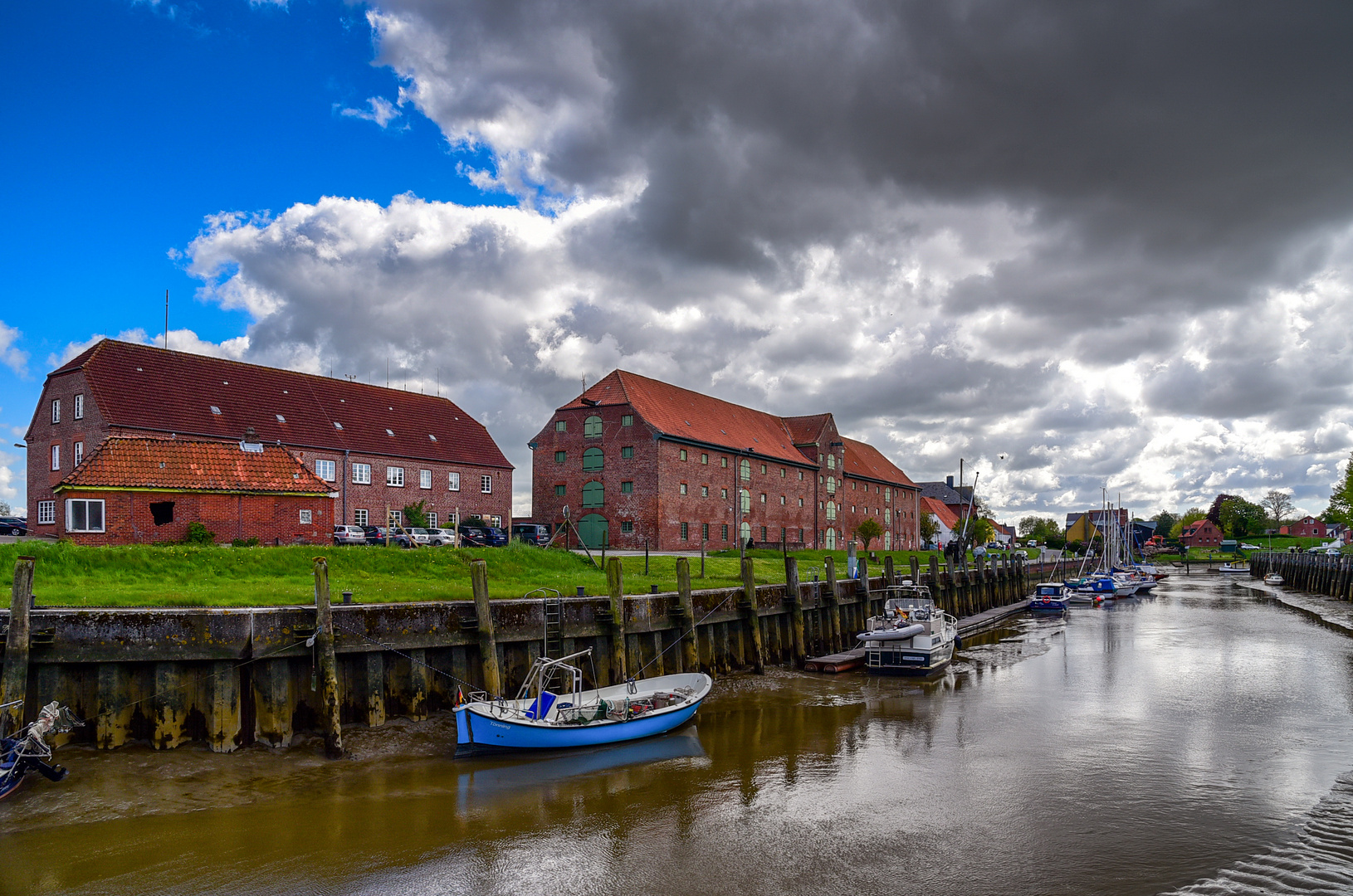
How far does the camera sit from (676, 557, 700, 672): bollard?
71.1 feet

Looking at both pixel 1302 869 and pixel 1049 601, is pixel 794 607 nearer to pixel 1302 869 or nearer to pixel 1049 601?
pixel 1302 869

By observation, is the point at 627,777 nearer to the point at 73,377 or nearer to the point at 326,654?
the point at 326,654

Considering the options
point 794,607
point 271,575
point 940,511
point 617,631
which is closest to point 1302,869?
point 617,631

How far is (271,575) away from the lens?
73.5ft

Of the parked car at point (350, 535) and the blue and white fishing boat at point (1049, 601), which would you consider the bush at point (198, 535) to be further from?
the blue and white fishing boat at point (1049, 601)

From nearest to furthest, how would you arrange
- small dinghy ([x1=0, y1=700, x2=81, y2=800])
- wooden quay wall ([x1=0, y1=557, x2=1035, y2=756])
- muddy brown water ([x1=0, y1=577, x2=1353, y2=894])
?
muddy brown water ([x1=0, y1=577, x2=1353, y2=894]) → small dinghy ([x1=0, y1=700, x2=81, y2=800]) → wooden quay wall ([x1=0, y1=557, x2=1035, y2=756])

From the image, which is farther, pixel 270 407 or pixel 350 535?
pixel 270 407

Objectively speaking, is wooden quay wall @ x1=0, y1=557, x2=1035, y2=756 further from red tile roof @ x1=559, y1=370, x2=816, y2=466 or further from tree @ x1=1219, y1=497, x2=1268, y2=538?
tree @ x1=1219, y1=497, x2=1268, y2=538

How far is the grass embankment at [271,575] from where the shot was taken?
57.8 ft

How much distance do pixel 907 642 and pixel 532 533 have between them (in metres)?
31.3

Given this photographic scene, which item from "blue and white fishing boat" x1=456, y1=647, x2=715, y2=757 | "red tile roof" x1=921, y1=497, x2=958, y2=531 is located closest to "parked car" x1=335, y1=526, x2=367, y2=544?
"blue and white fishing boat" x1=456, y1=647, x2=715, y2=757

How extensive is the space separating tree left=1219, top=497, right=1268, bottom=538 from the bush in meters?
184

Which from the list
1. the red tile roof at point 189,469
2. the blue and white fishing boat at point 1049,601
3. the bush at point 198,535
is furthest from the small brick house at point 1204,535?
the bush at point 198,535

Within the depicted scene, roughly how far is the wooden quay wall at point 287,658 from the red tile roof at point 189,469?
14.7m
